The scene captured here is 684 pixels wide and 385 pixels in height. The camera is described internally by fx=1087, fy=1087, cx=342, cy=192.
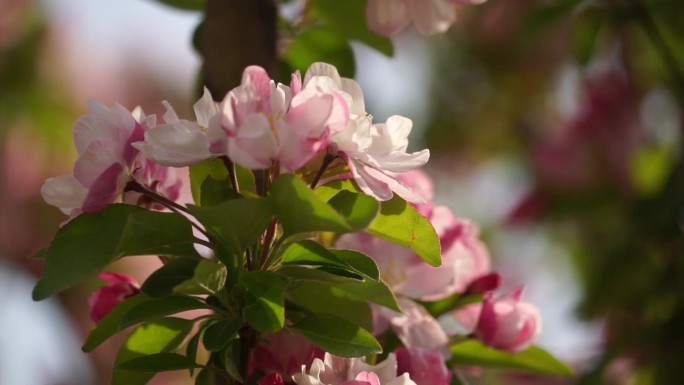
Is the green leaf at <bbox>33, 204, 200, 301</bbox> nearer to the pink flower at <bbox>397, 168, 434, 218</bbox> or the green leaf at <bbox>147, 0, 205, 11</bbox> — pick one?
the pink flower at <bbox>397, 168, 434, 218</bbox>

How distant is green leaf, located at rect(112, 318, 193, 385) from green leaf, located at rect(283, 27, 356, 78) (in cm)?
37

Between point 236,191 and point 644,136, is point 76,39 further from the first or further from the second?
Result: point 236,191

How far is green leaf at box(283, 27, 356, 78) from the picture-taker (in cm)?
97

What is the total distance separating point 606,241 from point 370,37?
1038mm

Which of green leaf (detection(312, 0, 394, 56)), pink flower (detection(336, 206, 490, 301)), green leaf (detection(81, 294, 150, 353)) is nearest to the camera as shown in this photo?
green leaf (detection(81, 294, 150, 353))

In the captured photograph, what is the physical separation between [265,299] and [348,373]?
8cm

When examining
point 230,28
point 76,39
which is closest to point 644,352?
point 230,28

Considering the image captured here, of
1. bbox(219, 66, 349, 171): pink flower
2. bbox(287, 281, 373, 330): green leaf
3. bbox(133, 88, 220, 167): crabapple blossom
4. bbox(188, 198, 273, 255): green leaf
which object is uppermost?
bbox(219, 66, 349, 171): pink flower

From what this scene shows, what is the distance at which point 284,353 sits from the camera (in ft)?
2.11

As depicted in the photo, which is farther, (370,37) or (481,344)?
(370,37)

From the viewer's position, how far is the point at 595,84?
1.97 m

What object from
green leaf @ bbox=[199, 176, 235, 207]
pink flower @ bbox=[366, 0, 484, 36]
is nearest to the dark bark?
pink flower @ bbox=[366, 0, 484, 36]

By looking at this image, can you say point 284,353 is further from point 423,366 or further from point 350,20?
point 350,20

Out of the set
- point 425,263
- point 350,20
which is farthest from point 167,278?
point 350,20
